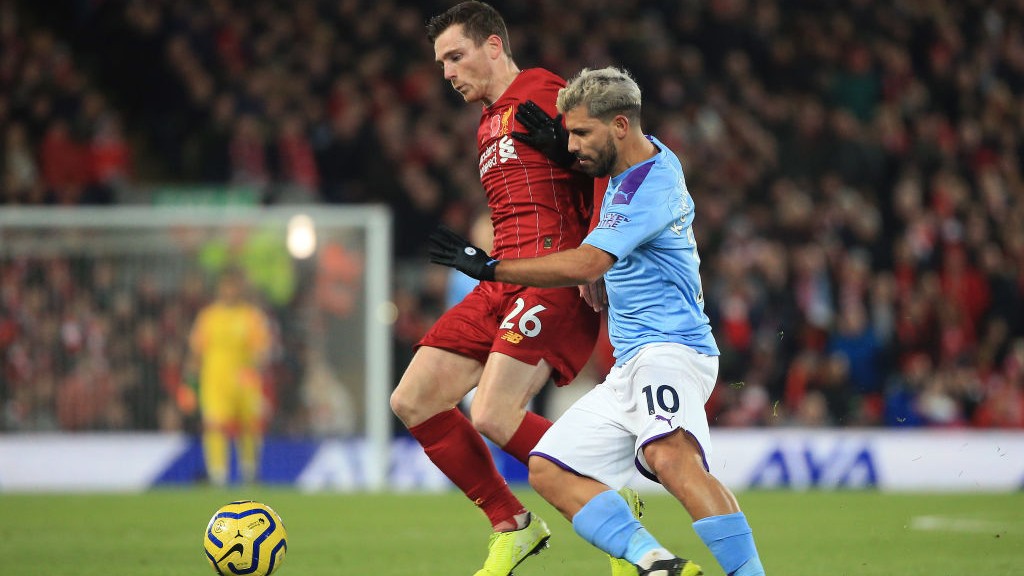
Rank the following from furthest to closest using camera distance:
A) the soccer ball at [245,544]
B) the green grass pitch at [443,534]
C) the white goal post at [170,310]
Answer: the white goal post at [170,310], the green grass pitch at [443,534], the soccer ball at [245,544]

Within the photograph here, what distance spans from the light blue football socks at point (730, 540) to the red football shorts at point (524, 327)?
134 cm

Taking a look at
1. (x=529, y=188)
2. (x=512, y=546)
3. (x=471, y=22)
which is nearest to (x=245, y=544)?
(x=512, y=546)

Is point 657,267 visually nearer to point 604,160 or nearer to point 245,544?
point 604,160

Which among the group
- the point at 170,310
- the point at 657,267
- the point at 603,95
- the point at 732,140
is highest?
the point at 732,140

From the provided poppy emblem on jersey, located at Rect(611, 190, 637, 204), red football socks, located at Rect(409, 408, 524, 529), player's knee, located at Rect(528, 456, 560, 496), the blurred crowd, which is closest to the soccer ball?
red football socks, located at Rect(409, 408, 524, 529)

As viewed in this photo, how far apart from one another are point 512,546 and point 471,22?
2233mm

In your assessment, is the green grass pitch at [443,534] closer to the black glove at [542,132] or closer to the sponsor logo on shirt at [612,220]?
the black glove at [542,132]

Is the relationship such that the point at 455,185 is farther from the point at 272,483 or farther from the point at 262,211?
the point at 272,483

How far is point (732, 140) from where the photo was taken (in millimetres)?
17562

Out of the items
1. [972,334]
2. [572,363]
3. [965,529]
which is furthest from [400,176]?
[572,363]

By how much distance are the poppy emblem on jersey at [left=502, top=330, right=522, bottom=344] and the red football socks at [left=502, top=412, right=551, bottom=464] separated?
1.12ft

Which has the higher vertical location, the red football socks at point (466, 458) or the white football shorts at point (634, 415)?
the white football shorts at point (634, 415)

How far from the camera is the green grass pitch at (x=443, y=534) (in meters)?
7.08

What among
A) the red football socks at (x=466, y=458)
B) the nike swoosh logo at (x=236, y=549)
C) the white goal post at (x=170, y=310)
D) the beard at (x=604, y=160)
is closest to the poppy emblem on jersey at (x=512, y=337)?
the red football socks at (x=466, y=458)
